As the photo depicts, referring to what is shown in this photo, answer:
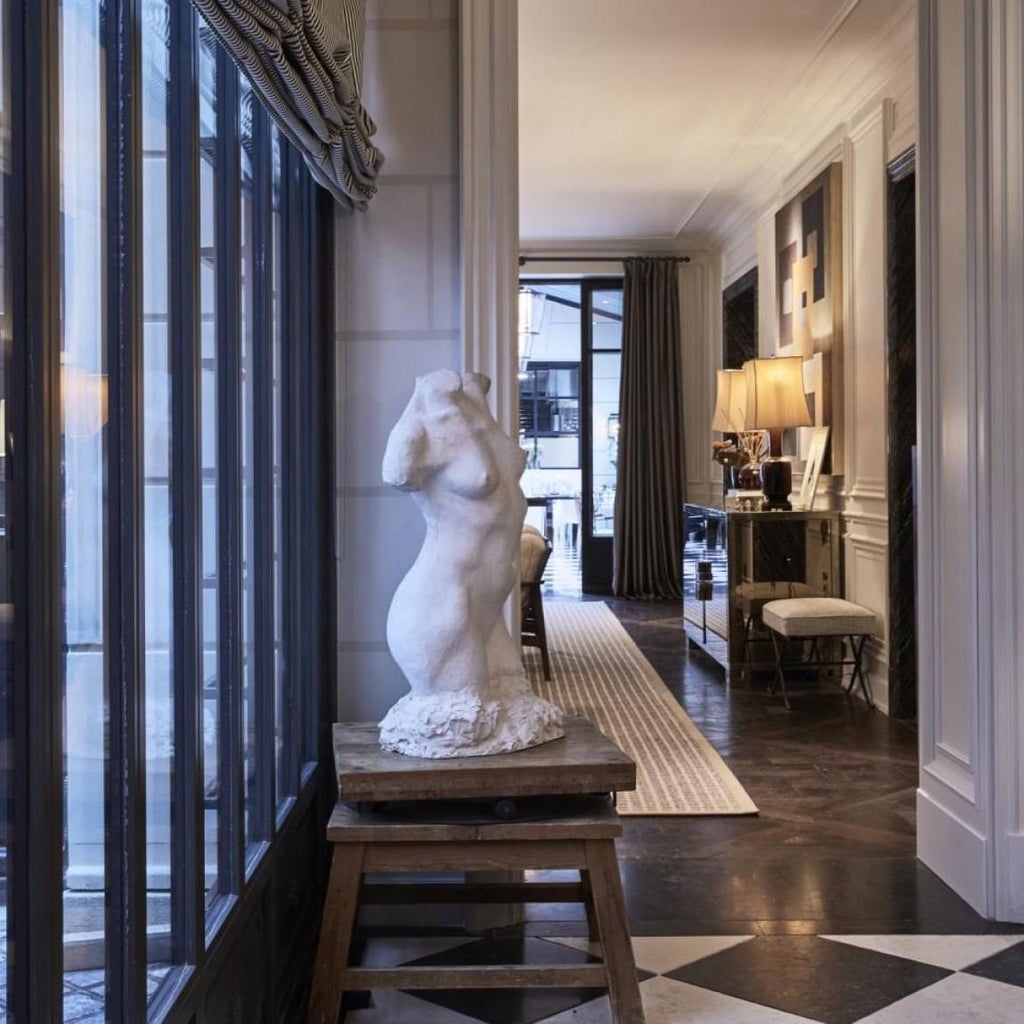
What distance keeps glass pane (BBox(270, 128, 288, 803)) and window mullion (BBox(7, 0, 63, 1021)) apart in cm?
124

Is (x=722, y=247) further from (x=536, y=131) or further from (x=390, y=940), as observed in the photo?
(x=390, y=940)

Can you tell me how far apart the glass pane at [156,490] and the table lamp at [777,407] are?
512cm

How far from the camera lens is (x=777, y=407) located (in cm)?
642

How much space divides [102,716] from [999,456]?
2285 millimetres

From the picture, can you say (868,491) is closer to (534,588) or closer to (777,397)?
(777,397)

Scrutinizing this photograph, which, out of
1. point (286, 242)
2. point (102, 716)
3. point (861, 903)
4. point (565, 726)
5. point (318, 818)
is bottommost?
A: point (861, 903)

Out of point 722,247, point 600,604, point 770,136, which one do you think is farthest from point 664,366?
point 770,136

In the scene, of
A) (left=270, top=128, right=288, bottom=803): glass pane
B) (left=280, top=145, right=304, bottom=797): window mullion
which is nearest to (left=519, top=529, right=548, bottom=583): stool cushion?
(left=280, top=145, right=304, bottom=797): window mullion

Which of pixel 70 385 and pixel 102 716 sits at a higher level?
pixel 70 385

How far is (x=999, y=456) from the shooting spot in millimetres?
2926

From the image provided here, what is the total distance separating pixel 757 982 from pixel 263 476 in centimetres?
147

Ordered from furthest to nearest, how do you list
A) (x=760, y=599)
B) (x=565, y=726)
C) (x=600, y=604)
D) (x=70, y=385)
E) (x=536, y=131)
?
(x=600, y=604) → (x=536, y=131) → (x=760, y=599) → (x=565, y=726) → (x=70, y=385)

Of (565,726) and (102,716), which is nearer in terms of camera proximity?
(102,716)

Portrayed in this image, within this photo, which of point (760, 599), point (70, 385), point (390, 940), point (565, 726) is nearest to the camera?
point (70, 385)
